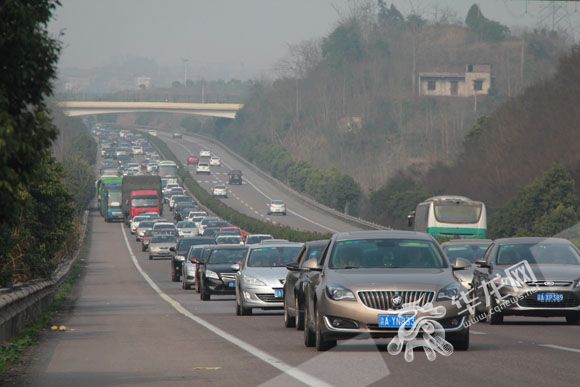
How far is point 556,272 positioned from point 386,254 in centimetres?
626

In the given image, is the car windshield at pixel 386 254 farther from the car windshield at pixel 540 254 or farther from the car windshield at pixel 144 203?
the car windshield at pixel 144 203

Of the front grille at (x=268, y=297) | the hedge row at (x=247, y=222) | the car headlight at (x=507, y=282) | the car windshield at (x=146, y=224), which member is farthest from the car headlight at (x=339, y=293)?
the car windshield at (x=146, y=224)

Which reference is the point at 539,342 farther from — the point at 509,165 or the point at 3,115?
the point at 509,165

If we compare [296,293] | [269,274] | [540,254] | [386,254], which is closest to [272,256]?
[269,274]

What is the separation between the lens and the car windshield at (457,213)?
62888 millimetres

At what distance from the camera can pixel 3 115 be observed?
39.3ft

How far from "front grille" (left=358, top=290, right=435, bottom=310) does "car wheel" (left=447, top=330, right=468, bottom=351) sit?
1.84 feet

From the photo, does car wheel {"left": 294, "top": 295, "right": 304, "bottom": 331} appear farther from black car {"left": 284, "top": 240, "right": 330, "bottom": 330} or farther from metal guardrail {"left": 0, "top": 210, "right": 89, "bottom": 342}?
metal guardrail {"left": 0, "top": 210, "right": 89, "bottom": 342}

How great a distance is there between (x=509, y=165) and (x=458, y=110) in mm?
79827

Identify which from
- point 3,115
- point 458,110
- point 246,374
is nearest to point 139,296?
point 246,374

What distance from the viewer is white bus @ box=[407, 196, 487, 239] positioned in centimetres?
6247

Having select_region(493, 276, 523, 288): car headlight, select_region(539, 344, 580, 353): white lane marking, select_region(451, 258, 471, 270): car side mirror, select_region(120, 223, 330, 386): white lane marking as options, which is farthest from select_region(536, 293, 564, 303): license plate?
select_region(451, 258, 471, 270): car side mirror

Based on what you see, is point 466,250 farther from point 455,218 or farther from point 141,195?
point 141,195

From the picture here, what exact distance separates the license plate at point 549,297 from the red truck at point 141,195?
84541 mm
